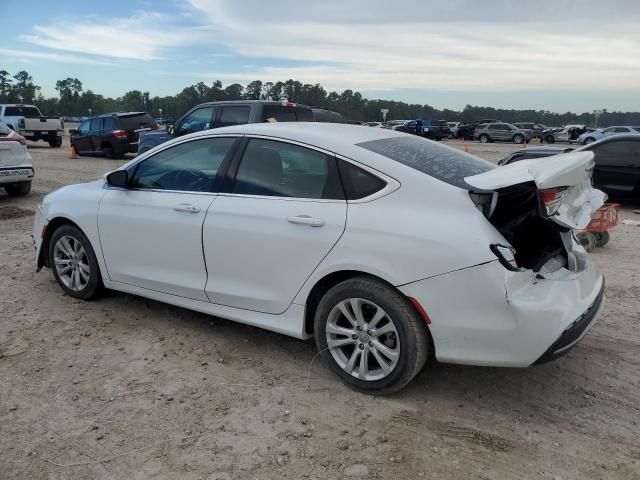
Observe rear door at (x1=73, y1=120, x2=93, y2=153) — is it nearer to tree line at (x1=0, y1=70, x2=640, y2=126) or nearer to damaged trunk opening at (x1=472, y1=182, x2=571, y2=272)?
damaged trunk opening at (x1=472, y1=182, x2=571, y2=272)

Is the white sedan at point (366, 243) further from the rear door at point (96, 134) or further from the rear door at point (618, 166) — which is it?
the rear door at point (96, 134)

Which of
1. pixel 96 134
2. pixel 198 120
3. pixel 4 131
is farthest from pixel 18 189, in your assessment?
pixel 96 134

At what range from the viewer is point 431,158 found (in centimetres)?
367

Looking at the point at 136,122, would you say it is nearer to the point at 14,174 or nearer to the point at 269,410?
the point at 14,174

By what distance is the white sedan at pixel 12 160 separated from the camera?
9742 millimetres

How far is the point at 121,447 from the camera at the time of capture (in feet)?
9.52

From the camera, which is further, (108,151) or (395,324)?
(108,151)

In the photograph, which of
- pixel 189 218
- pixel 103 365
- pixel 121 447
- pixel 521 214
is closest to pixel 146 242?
pixel 189 218

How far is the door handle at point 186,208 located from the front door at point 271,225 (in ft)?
0.45

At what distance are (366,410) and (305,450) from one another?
50 cm

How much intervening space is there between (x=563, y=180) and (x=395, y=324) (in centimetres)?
123

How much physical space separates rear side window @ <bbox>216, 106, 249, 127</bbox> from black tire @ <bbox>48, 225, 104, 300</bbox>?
22.6ft

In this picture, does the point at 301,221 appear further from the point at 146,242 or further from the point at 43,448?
the point at 43,448

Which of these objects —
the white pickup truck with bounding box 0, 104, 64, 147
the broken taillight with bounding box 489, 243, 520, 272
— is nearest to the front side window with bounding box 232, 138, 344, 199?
the broken taillight with bounding box 489, 243, 520, 272
